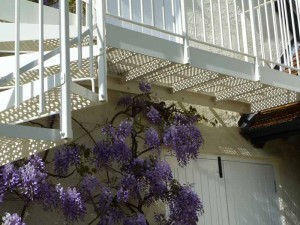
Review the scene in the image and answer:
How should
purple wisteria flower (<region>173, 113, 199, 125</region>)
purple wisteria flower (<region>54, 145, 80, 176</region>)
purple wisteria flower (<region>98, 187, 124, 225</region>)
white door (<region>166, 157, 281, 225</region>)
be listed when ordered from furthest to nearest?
white door (<region>166, 157, 281, 225</region>), purple wisteria flower (<region>173, 113, 199, 125</region>), purple wisteria flower (<region>98, 187, 124, 225</region>), purple wisteria flower (<region>54, 145, 80, 176</region>)

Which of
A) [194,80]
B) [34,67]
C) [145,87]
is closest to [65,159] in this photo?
[34,67]

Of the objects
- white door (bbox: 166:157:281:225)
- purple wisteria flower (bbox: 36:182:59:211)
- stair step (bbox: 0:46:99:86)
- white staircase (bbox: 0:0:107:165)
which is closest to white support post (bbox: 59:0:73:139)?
white staircase (bbox: 0:0:107:165)

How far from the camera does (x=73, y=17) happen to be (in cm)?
524

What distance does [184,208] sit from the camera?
5223mm

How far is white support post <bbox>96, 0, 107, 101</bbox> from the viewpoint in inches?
153

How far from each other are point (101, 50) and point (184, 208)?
183cm

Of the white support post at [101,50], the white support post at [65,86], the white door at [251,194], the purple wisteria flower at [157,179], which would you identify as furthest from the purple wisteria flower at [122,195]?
the white door at [251,194]

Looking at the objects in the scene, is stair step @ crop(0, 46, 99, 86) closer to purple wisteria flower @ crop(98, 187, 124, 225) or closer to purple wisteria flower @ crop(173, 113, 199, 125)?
purple wisteria flower @ crop(98, 187, 124, 225)

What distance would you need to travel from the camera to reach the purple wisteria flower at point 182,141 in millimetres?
5438

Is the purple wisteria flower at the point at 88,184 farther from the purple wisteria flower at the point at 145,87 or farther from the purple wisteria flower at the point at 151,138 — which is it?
the purple wisteria flower at the point at 145,87

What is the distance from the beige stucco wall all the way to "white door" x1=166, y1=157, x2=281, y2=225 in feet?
0.39

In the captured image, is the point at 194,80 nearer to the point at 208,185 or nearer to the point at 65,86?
the point at 208,185

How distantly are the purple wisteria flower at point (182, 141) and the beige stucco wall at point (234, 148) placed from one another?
24.3 inches

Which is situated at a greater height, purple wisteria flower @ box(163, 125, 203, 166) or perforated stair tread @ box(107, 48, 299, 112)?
perforated stair tread @ box(107, 48, 299, 112)
